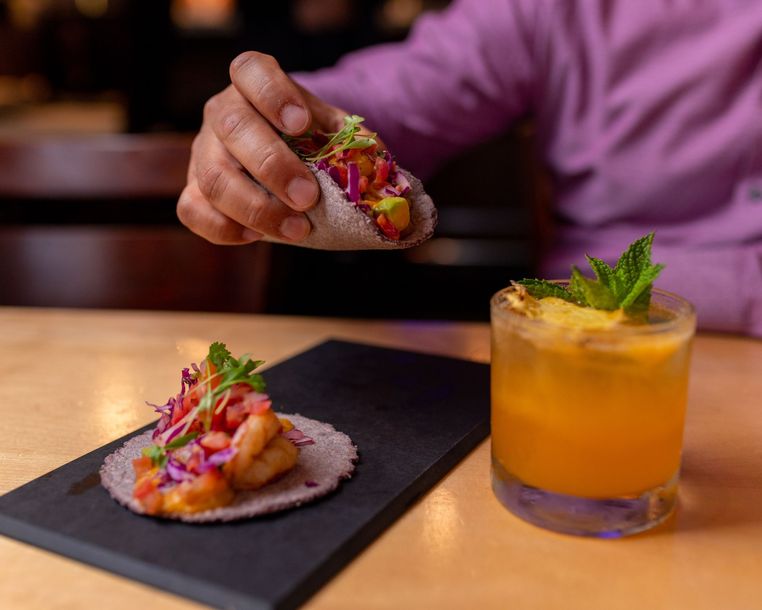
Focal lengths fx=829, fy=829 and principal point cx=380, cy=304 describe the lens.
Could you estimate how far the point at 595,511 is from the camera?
75 centimetres

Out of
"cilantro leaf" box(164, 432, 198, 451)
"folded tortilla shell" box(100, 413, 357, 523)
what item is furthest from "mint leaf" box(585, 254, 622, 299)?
"cilantro leaf" box(164, 432, 198, 451)

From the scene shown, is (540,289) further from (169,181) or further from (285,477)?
(169,181)

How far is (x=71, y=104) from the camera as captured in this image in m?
6.57

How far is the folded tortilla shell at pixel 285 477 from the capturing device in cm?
75

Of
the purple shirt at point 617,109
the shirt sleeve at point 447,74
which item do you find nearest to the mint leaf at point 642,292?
the purple shirt at point 617,109

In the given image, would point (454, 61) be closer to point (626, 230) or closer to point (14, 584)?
point (626, 230)

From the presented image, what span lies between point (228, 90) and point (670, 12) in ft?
2.98

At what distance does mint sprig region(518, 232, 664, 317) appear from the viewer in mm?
768

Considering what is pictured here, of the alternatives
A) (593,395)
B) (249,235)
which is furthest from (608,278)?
(249,235)

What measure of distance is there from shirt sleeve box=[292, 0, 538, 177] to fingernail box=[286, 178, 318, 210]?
709 mm

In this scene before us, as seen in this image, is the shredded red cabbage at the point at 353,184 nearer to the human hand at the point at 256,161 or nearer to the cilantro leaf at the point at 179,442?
the human hand at the point at 256,161

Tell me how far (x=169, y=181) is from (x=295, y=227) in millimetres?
810

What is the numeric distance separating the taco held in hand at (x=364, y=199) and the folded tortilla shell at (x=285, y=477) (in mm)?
241

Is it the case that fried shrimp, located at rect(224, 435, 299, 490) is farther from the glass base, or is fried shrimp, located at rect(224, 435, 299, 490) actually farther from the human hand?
the human hand
